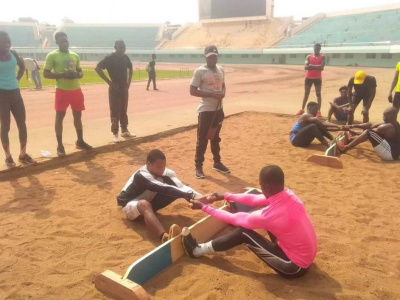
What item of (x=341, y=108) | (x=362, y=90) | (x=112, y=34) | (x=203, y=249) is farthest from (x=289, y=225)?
(x=112, y=34)

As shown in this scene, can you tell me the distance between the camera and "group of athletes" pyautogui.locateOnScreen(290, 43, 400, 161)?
6887 millimetres

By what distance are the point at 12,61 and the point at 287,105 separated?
10.1 meters

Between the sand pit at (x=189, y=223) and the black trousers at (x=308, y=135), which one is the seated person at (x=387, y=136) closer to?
the sand pit at (x=189, y=223)

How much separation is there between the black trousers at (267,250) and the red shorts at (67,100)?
4619 mm

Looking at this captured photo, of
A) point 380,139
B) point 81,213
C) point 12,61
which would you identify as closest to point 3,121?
point 12,61

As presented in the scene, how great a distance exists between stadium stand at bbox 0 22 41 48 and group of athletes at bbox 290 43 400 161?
287 ft

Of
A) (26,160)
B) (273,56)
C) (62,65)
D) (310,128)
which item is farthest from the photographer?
(273,56)

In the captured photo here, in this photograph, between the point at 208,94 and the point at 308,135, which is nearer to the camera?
the point at 208,94

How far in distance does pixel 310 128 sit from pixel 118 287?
19.4ft

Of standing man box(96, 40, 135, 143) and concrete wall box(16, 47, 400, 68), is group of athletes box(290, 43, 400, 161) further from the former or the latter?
concrete wall box(16, 47, 400, 68)

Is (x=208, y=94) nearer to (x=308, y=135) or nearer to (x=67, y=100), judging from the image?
(x=67, y=100)

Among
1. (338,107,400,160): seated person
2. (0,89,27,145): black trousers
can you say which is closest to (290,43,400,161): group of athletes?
(338,107,400,160): seated person

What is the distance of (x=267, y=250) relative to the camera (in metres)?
3.35

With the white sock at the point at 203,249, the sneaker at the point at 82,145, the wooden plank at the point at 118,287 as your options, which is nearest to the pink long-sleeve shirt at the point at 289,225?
the white sock at the point at 203,249
